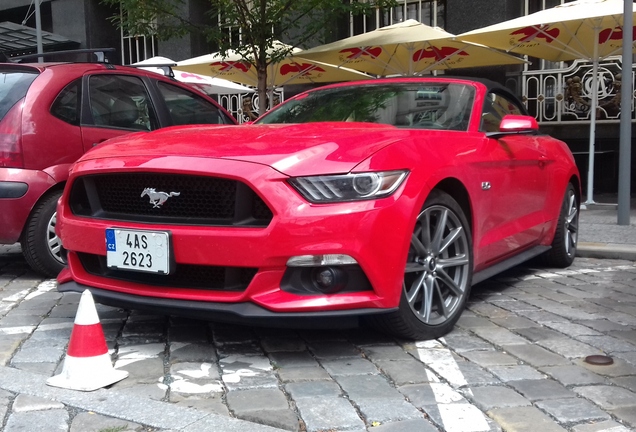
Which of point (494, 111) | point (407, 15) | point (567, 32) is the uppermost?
point (407, 15)

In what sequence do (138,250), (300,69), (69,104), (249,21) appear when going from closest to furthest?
(138,250), (69,104), (249,21), (300,69)

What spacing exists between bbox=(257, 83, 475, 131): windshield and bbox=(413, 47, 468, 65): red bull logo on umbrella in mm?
6638

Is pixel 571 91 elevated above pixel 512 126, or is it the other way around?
pixel 571 91

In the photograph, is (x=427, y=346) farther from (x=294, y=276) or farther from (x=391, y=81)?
(x=391, y=81)

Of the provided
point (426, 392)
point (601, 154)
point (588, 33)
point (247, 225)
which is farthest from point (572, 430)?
point (601, 154)

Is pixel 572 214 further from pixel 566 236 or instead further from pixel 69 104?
pixel 69 104

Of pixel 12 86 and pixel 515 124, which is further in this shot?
pixel 12 86

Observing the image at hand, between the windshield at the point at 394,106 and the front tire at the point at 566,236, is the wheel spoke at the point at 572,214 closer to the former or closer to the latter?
the front tire at the point at 566,236

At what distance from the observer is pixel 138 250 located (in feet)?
12.2

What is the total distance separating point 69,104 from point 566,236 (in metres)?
3.88

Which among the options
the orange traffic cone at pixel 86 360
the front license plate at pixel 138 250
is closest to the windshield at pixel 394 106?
the front license plate at pixel 138 250

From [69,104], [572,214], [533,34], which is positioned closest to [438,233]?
[572,214]

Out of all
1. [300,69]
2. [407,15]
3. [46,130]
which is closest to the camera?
[46,130]

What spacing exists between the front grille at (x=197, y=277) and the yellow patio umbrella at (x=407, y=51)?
7646 mm
